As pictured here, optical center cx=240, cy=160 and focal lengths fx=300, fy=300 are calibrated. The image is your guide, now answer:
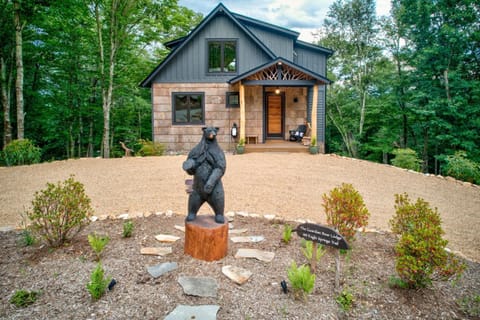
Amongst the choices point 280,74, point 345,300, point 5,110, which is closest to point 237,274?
point 345,300

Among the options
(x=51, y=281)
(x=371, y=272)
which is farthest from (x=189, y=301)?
(x=371, y=272)

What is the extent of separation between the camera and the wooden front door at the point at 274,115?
51.4 feet

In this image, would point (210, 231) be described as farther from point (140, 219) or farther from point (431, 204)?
point (431, 204)

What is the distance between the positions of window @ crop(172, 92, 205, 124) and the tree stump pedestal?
37.3 ft

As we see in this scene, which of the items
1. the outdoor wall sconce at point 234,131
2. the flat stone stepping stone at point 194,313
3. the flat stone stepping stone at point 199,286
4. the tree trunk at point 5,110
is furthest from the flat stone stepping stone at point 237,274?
the tree trunk at point 5,110

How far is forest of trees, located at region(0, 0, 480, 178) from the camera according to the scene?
46.9ft

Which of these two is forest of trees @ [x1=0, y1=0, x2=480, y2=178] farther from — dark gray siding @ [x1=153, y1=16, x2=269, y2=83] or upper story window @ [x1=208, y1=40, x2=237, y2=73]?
upper story window @ [x1=208, y1=40, x2=237, y2=73]

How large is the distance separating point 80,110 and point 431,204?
17379 mm

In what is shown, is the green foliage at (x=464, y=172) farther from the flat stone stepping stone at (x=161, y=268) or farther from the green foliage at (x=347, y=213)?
the flat stone stepping stone at (x=161, y=268)

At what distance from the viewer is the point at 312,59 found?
1602 centimetres

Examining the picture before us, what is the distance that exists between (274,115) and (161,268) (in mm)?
13040

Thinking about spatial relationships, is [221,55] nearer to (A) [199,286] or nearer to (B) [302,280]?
(A) [199,286]

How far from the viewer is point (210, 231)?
3770mm

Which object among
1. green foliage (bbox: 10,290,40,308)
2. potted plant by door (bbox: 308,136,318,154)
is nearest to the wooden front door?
potted plant by door (bbox: 308,136,318,154)
